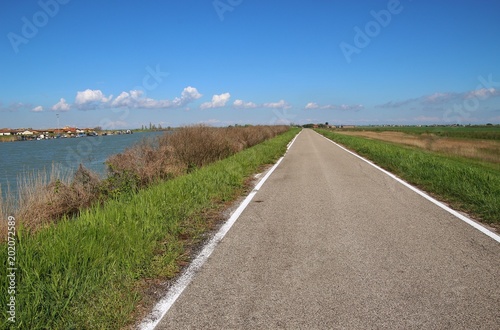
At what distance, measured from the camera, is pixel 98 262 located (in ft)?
12.9

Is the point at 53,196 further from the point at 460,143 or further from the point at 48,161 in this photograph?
the point at 460,143

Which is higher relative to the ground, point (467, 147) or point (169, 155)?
point (169, 155)

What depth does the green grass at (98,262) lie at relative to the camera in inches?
118

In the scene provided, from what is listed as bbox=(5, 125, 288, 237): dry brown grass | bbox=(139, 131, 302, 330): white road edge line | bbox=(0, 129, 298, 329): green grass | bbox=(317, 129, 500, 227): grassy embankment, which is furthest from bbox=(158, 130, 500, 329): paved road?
bbox=(5, 125, 288, 237): dry brown grass

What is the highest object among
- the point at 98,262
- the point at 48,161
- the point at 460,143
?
the point at 98,262

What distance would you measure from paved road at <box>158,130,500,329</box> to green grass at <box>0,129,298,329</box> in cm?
55

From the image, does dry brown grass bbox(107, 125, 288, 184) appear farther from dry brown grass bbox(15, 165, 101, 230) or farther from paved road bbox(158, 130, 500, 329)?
paved road bbox(158, 130, 500, 329)

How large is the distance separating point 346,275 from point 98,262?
9.16 ft

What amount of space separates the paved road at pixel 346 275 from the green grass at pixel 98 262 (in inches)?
21.7

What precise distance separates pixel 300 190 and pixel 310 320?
689cm

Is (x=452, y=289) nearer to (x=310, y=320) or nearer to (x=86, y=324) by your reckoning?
(x=310, y=320)

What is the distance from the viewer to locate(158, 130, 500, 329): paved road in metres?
3.11

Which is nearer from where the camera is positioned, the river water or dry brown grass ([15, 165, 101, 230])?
dry brown grass ([15, 165, 101, 230])

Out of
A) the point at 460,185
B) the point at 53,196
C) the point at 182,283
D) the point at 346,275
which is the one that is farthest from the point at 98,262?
the point at 460,185
